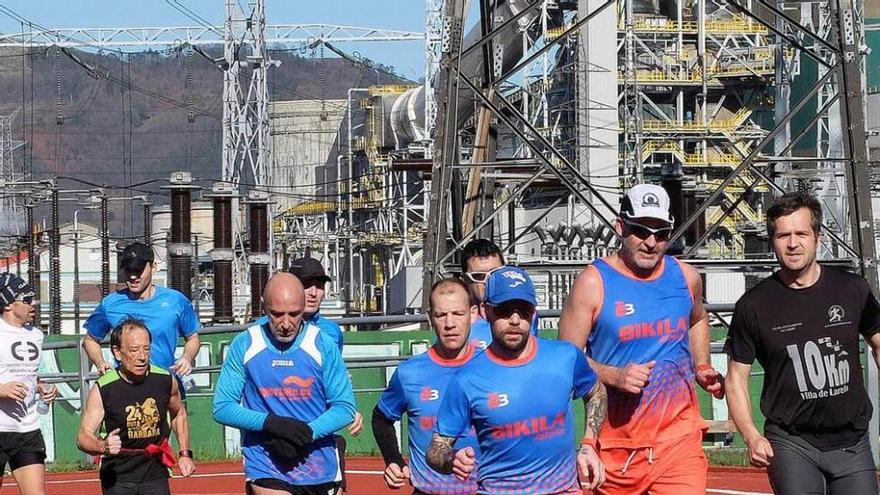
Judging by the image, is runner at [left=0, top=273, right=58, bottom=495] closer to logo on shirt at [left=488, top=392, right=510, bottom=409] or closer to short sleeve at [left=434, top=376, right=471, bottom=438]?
short sleeve at [left=434, top=376, right=471, bottom=438]

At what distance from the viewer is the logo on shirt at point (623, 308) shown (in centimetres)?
744

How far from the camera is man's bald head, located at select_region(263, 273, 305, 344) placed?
8.23 metres

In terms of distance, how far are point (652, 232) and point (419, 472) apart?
1.63m

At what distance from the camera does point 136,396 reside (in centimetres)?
913

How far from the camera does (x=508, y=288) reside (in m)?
6.40

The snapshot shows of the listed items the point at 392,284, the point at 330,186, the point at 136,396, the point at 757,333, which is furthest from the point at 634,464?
the point at 330,186

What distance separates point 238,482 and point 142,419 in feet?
26.4

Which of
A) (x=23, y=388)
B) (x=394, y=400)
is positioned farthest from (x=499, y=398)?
(x=23, y=388)

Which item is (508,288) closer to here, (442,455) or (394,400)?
(442,455)

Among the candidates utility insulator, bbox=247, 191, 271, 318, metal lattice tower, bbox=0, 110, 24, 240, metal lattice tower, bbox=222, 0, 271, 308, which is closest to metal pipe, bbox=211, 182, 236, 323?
utility insulator, bbox=247, 191, 271, 318

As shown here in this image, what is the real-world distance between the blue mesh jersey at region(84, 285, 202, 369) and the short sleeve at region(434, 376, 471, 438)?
18.0 feet

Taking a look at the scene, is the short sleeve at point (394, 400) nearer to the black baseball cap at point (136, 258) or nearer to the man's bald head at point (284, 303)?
the man's bald head at point (284, 303)

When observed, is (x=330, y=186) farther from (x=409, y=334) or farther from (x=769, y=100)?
(x=409, y=334)

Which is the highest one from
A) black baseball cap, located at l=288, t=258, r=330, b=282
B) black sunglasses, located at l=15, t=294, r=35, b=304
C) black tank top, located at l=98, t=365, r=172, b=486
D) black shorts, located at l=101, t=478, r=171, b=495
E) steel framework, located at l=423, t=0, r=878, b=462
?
steel framework, located at l=423, t=0, r=878, b=462
